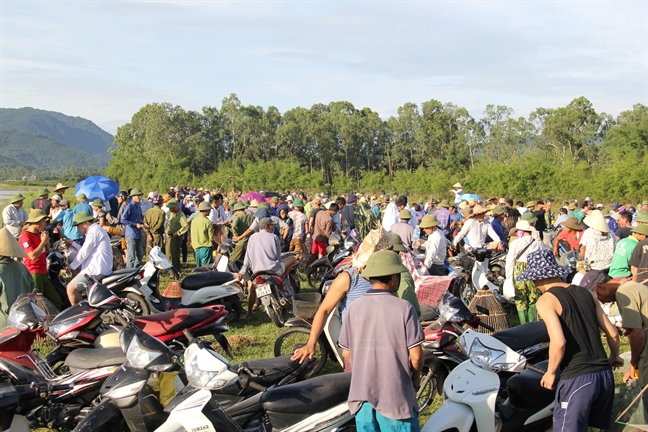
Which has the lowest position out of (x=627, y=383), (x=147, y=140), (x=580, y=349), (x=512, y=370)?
(x=627, y=383)

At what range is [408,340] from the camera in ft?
10.3

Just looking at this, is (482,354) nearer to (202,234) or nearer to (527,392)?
(527,392)

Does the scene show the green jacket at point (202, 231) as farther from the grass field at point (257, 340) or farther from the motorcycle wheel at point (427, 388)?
the motorcycle wheel at point (427, 388)

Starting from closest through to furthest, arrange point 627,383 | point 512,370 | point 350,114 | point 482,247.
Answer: point 512,370 → point 627,383 → point 482,247 → point 350,114

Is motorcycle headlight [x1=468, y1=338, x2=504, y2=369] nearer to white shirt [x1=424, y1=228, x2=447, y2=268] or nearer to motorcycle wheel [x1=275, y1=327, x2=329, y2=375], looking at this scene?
motorcycle wheel [x1=275, y1=327, x2=329, y2=375]

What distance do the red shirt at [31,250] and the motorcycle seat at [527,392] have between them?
6.17 m

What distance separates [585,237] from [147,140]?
59.6 m

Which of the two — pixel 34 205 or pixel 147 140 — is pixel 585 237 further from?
pixel 147 140

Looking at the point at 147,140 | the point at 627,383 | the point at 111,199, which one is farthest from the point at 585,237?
the point at 147,140

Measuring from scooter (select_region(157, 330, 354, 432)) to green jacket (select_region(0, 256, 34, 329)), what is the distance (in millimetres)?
2569

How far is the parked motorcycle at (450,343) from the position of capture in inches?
197

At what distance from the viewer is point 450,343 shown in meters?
5.05

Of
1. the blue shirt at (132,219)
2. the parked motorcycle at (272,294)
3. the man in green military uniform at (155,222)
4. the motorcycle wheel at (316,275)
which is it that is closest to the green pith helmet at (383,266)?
the parked motorcycle at (272,294)

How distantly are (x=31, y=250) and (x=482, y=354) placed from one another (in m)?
6.11
